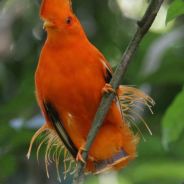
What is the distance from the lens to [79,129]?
349cm

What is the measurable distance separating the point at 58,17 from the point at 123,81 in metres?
1.47

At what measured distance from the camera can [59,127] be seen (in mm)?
3496

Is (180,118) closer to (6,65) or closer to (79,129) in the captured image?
(79,129)

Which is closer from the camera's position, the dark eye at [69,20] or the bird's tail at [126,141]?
the dark eye at [69,20]

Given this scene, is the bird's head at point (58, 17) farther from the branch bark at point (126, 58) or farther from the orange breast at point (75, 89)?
the branch bark at point (126, 58)

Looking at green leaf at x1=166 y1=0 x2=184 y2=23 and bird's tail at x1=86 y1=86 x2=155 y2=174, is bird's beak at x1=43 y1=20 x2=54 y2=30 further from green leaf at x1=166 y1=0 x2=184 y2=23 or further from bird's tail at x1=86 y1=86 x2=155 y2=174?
green leaf at x1=166 y1=0 x2=184 y2=23

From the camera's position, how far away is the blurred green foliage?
321 cm

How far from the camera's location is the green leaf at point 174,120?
3.07m

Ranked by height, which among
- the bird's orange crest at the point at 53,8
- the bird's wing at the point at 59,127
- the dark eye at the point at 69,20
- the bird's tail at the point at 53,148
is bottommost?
the bird's tail at the point at 53,148

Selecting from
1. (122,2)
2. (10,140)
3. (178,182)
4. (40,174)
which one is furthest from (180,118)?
(122,2)

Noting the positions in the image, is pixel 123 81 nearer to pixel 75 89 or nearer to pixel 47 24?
pixel 75 89

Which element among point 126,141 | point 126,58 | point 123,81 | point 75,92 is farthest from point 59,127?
point 123,81

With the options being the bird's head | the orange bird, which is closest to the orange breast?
the orange bird

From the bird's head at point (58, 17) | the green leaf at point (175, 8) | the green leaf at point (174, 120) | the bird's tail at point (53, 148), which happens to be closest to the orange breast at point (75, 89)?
the bird's head at point (58, 17)
